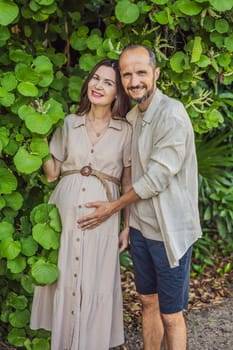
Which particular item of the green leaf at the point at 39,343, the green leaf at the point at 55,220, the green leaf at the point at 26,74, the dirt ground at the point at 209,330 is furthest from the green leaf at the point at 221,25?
the dirt ground at the point at 209,330

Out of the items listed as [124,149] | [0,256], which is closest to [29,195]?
[0,256]

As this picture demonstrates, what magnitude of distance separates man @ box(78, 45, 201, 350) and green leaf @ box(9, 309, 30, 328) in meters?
0.74

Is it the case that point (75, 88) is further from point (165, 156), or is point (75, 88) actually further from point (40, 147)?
point (165, 156)

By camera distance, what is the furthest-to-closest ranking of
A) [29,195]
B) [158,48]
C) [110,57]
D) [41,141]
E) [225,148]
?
[225,148] < [29,195] < [158,48] < [110,57] < [41,141]

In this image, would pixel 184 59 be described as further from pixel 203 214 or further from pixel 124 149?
pixel 203 214

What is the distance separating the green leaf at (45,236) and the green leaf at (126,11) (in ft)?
3.25

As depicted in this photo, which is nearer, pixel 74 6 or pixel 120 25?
pixel 120 25

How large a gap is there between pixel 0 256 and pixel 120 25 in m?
1.30

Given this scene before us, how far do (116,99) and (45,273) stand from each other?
848 mm

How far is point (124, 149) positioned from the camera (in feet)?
9.14

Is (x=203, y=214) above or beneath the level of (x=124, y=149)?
beneath

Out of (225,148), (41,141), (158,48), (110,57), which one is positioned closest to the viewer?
(41,141)

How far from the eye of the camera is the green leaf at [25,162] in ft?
8.38

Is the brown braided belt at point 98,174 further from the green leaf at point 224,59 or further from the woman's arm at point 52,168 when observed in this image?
the green leaf at point 224,59
